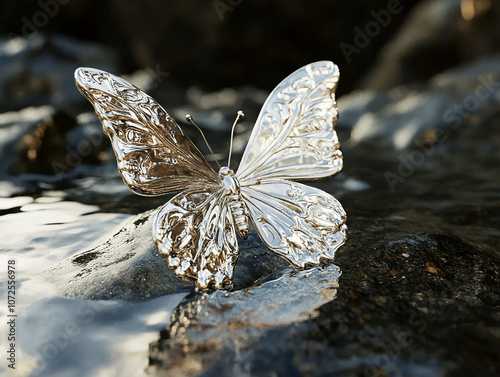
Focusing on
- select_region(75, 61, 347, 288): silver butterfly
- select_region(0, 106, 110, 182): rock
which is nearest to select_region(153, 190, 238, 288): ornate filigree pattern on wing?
select_region(75, 61, 347, 288): silver butterfly

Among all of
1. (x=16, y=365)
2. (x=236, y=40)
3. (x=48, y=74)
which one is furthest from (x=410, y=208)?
(x=236, y=40)

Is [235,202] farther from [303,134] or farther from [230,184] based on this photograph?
[303,134]

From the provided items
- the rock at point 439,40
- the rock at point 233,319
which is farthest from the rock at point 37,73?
the rock at point 439,40

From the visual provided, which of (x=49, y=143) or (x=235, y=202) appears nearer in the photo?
(x=235, y=202)

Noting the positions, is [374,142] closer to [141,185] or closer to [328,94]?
[328,94]

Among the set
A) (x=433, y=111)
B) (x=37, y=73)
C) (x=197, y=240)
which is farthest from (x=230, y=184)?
(x=37, y=73)

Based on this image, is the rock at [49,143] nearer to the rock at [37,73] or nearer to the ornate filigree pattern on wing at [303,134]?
the rock at [37,73]
